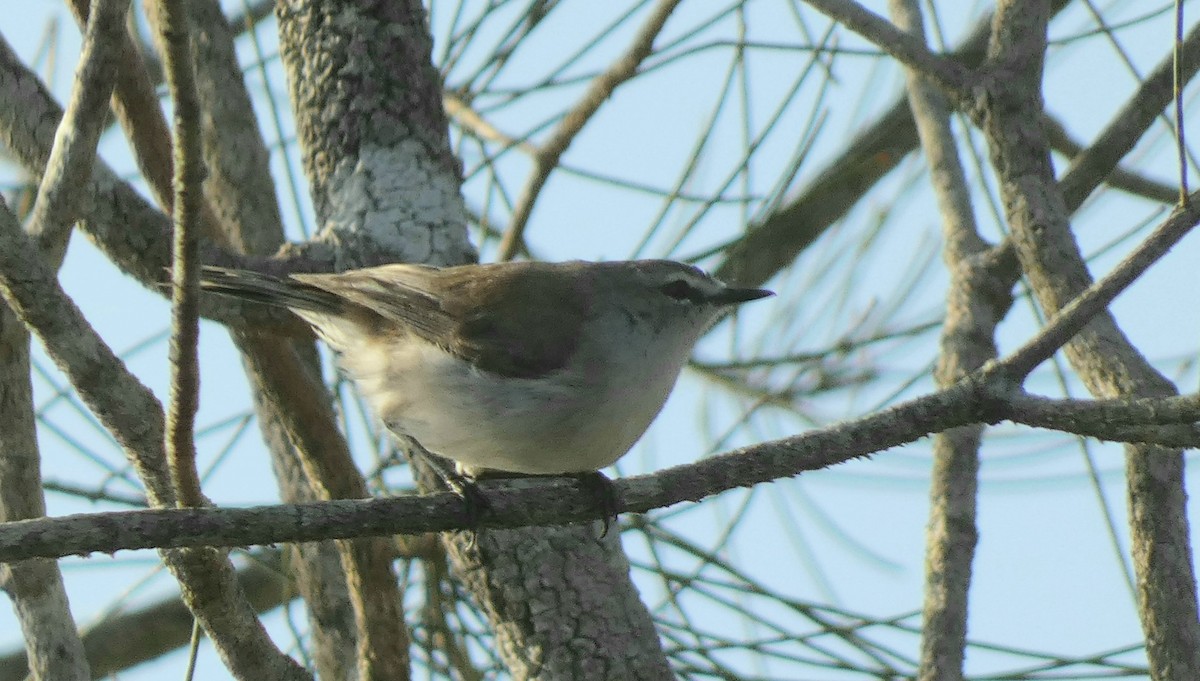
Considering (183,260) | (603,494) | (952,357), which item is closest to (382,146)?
(603,494)

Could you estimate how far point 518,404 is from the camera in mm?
3738

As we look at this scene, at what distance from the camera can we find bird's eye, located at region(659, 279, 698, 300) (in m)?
4.32

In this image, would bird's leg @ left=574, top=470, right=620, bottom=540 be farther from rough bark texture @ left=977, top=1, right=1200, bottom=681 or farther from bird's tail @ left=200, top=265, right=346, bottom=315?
rough bark texture @ left=977, top=1, right=1200, bottom=681

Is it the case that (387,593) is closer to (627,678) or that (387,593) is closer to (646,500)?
(627,678)

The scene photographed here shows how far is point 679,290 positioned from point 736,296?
6.9 inches

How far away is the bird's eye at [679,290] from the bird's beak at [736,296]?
7 cm

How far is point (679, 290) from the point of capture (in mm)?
4332

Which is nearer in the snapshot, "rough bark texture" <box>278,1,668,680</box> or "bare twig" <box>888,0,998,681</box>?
"bare twig" <box>888,0,998,681</box>

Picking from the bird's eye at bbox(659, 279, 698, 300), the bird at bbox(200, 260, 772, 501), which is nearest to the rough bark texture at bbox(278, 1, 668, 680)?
the bird at bbox(200, 260, 772, 501)

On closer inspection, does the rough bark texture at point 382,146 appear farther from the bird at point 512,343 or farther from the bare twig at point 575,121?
the bare twig at point 575,121

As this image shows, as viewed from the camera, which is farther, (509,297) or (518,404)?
(509,297)

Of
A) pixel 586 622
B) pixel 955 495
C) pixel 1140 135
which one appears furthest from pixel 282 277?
pixel 1140 135

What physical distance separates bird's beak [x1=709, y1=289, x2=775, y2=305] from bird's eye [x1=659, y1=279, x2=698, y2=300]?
66 mm

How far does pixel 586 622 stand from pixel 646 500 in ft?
2.64
